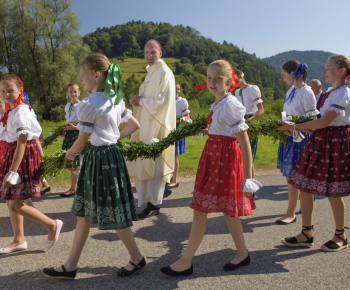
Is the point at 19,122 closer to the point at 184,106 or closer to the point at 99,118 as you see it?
the point at 99,118

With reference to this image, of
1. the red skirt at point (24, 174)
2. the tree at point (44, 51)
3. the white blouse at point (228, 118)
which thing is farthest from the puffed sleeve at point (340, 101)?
the tree at point (44, 51)

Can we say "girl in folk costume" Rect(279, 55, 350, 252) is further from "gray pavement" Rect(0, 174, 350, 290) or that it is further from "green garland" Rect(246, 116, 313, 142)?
"gray pavement" Rect(0, 174, 350, 290)

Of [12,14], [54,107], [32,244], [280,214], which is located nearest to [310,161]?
[280,214]

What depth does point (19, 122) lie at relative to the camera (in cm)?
340

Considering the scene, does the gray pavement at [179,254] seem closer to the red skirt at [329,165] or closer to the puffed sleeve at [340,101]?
the red skirt at [329,165]

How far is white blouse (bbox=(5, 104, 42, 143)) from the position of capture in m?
3.40

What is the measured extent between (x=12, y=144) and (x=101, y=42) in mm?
92697

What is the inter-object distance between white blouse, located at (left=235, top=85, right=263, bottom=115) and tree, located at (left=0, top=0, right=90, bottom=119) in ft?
105

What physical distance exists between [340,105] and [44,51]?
1521 inches

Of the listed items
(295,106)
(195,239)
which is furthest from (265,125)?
(195,239)

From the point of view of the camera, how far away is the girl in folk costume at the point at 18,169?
3371mm

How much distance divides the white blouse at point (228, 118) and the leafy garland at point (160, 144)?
0.67 metres

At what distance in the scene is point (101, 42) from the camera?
293 ft

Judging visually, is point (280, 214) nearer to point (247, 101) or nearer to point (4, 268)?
point (247, 101)
